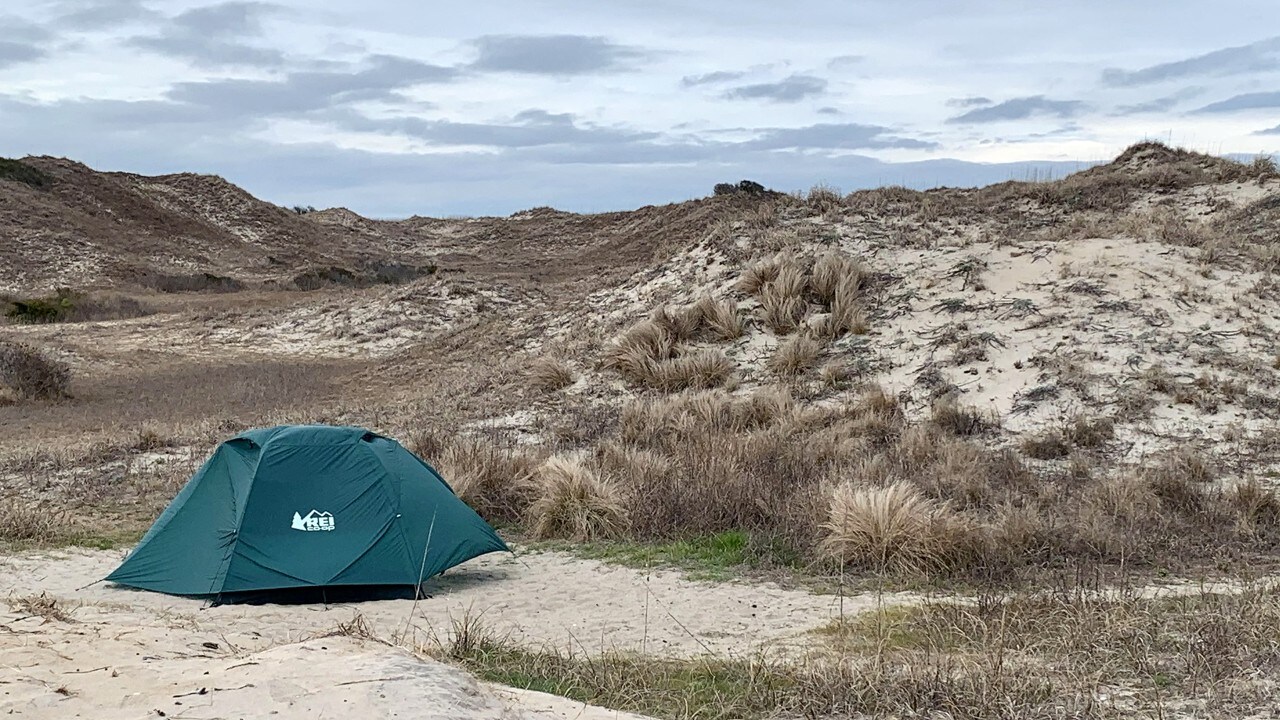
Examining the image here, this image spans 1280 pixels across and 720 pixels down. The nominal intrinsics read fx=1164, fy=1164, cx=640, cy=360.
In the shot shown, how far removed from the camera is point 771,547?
30.3 ft

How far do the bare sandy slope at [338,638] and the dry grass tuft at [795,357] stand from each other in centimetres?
717

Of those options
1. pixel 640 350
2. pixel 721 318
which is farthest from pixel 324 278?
pixel 721 318

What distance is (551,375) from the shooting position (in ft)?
56.7

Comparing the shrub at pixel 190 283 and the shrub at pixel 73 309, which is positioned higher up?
the shrub at pixel 190 283

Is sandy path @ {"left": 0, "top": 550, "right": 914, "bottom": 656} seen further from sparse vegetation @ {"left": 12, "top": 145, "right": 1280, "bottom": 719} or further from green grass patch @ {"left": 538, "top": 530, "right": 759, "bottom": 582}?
sparse vegetation @ {"left": 12, "top": 145, "right": 1280, "bottom": 719}

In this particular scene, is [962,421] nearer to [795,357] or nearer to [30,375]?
[795,357]

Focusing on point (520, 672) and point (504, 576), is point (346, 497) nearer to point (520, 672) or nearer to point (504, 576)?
point (504, 576)

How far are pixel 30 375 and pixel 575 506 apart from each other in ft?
42.1

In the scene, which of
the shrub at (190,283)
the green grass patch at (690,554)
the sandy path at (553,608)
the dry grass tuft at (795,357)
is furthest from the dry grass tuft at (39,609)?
the shrub at (190,283)

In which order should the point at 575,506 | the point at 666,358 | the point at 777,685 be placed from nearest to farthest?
the point at 777,685 → the point at 575,506 → the point at 666,358

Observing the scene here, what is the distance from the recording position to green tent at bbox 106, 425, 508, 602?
8.39m

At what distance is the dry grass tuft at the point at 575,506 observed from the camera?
397 inches

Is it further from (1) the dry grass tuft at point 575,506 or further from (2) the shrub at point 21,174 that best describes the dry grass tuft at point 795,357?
(2) the shrub at point 21,174

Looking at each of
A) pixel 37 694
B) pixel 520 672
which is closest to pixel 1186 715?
pixel 520 672
